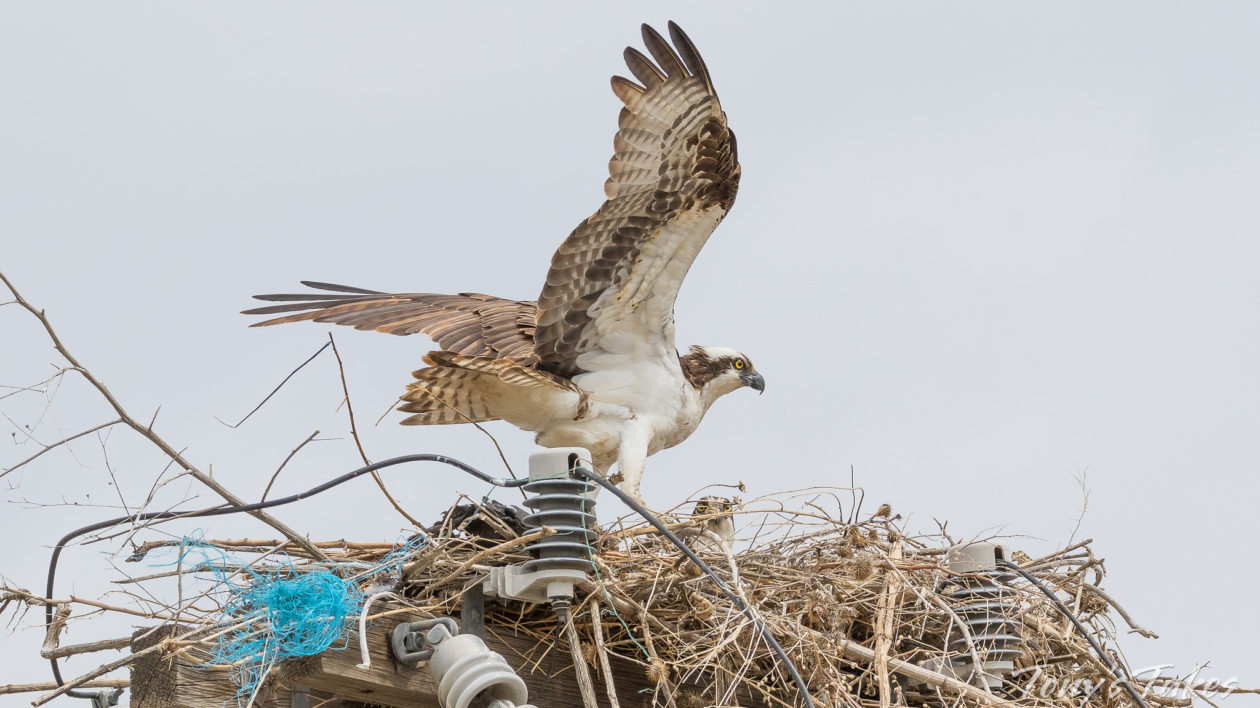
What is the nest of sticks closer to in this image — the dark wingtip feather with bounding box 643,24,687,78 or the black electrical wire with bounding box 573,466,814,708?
the black electrical wire with bounding box 573,466,814,708

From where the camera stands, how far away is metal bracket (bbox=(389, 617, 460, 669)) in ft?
11.5

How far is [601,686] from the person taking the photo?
12.7 feet

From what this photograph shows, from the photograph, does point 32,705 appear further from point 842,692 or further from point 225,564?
point 842,692

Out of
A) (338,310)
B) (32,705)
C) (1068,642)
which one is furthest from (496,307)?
(32,705)

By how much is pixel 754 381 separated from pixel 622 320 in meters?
1.00

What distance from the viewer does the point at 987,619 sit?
14.1 ft

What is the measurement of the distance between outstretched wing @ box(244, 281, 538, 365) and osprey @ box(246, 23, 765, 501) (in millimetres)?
13

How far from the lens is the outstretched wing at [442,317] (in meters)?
Result: 5.91

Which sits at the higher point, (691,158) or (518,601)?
(691,158)

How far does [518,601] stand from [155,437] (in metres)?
1.05

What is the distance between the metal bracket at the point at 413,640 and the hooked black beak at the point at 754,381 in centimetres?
314

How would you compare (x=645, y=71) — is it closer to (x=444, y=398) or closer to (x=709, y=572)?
(x=444, y=398)

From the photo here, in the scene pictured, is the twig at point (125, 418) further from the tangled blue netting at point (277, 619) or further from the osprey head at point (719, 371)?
the osprey head at point (719, 371)

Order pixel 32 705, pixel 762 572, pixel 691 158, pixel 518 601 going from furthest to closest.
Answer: pixel 691 158, pixel 762 572, pixel 518 601, pixel 32 705
